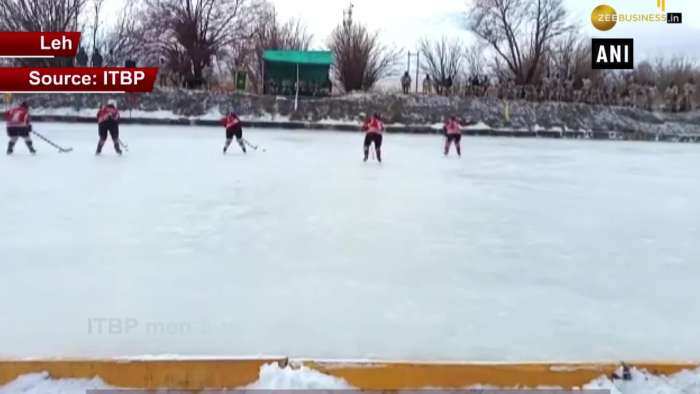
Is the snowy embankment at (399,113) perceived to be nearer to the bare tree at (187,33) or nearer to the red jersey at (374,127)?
the bare tree at (187,33)

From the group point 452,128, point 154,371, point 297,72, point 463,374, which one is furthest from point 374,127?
point 297,72

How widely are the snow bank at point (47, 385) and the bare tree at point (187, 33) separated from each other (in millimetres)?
32226

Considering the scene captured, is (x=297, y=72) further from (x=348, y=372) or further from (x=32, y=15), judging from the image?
(x=348, y=372)

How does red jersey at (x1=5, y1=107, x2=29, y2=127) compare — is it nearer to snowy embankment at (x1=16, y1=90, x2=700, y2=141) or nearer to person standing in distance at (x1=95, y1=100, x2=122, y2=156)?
person standing in distance at (x1=95, y1=100, x2=122, y2=156)

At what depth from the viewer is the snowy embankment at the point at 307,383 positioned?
283 cm

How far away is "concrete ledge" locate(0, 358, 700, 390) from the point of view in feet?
9.48

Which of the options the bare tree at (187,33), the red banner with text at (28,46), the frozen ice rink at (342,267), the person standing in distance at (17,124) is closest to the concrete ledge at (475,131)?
the bare tree at (187,33)

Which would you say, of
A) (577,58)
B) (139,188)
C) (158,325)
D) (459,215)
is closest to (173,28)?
(577,58)

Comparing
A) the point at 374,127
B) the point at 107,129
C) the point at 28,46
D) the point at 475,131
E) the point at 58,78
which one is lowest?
the point at 107,129

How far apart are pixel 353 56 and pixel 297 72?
7.24 m

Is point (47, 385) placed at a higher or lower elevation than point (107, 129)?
lower

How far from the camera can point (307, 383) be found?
2.93 meters

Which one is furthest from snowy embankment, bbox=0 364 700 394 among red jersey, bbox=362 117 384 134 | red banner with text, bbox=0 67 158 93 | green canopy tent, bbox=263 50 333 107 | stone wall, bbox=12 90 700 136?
green canopy tent, bbox=263 50 333 107

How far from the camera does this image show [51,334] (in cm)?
345
